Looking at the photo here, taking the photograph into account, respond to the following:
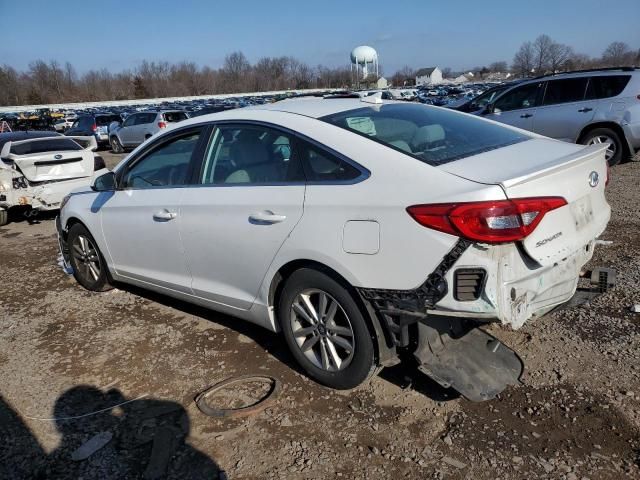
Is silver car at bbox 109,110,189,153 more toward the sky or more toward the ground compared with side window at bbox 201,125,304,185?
more toward the ground

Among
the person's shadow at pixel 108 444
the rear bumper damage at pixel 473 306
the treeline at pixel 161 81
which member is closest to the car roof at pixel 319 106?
the rear bumper damage at pixel 473 306

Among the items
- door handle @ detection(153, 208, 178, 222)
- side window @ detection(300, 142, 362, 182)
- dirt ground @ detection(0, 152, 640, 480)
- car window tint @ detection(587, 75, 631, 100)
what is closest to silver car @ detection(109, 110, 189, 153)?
car window tint @ detection(587, 75, 631, 100)

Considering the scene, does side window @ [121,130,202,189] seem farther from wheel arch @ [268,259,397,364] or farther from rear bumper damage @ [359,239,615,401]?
rear bumper damage @ [359,239,615,401]

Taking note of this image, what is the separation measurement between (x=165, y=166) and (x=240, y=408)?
6.76ft

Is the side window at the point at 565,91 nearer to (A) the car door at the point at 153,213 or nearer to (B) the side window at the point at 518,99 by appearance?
(B) the side window at the point at 518,99

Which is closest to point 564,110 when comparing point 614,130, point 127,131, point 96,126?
point 614,130

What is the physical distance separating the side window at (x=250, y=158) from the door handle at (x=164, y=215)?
36 centimetres

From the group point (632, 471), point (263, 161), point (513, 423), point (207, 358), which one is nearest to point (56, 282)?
point (207, 358)

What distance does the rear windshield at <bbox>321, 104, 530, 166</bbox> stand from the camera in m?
2.95

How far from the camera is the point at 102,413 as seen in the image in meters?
3.17

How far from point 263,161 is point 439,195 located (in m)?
1.34

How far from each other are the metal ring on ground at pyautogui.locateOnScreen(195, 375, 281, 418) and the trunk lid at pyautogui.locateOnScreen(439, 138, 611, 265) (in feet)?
5.58

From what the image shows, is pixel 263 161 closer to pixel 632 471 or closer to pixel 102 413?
pixel 102 413

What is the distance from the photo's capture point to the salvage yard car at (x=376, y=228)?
2.50 m
